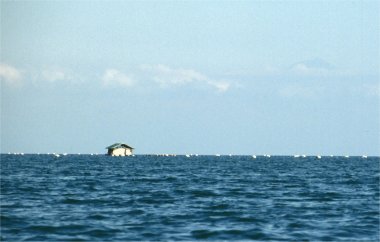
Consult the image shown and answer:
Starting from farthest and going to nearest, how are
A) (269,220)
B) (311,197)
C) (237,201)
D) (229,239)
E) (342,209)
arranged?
(311,197) < (237,201) < (342,209) < (269,220) < (229,239)

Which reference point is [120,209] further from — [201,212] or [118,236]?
[118,236]

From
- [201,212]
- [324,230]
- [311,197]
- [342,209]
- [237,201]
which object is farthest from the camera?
[311,197]

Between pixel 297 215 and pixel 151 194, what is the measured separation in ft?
53.8

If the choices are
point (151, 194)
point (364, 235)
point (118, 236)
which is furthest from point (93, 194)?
point (364, 235)

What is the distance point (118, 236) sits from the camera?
2973 centimetres

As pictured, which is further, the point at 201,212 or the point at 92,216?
the point at 201,212

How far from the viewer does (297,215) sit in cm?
3778

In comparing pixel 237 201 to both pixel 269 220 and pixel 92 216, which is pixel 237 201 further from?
pixel 92 216

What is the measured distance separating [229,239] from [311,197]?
22074mm

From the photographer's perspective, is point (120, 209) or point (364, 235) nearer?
point (364, 235)

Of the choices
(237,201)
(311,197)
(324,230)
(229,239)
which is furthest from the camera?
(311,197)

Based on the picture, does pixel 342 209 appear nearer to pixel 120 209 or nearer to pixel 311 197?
pixel 311 197

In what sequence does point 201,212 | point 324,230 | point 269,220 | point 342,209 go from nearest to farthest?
1. point 324,230
2. point 269,220
3. point 201,212
4. point 342,209

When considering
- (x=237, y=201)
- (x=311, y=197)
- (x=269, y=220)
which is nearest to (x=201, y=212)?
(x=269, y=220)
